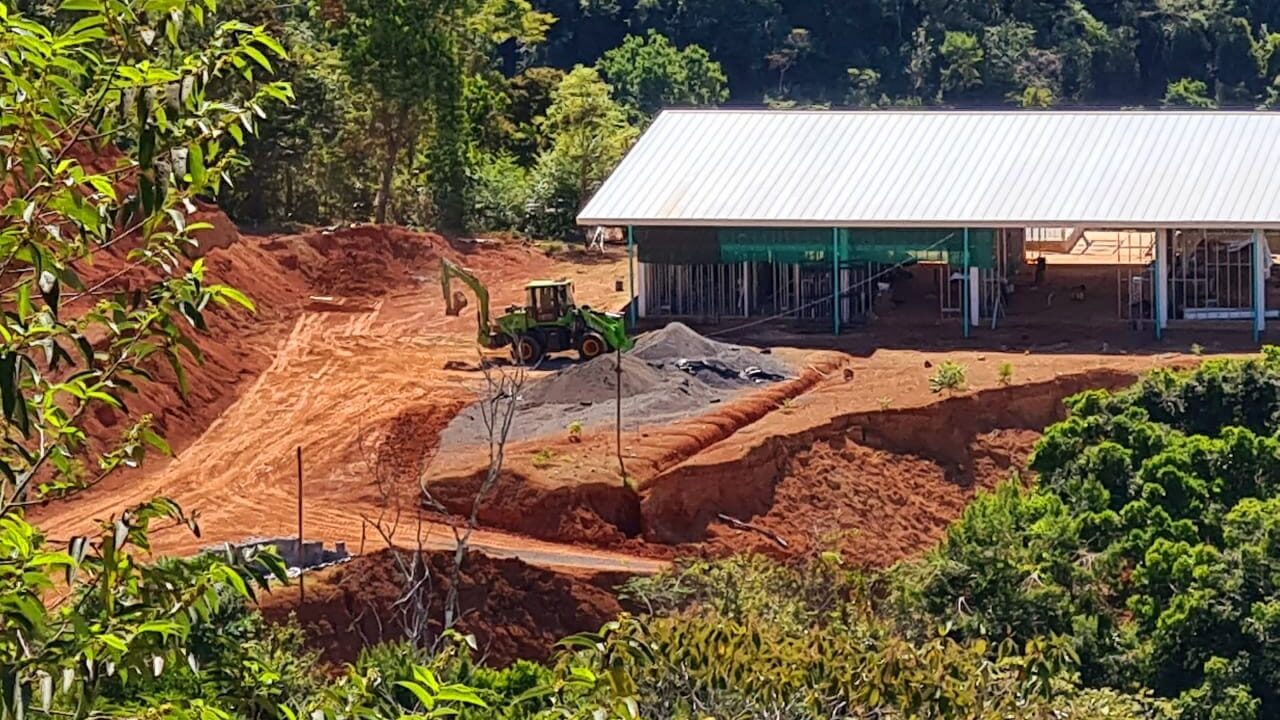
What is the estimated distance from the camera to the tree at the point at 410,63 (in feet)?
178

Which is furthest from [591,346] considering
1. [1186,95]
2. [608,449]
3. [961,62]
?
[961,62]

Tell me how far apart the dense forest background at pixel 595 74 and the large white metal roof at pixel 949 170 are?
913cm

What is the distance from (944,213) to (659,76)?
125 feet

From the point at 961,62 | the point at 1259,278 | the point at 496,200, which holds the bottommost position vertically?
the point at 1259,278

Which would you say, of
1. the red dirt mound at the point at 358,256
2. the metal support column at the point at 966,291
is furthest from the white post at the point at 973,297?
the red dirt mound at the point at 358,256

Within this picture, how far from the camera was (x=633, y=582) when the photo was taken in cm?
2862

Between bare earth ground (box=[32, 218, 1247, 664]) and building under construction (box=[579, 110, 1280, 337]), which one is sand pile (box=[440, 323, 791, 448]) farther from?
building under construction (box=[579, 110, 1280, 337])

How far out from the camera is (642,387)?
3812cm

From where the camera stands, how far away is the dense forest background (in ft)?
182

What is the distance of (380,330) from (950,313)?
11.8 m

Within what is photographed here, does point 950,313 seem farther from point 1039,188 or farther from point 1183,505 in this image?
point 1183,505

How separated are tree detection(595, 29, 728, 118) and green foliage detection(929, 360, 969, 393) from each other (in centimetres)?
4034

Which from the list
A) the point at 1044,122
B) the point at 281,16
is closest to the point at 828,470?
the point at 1044,122

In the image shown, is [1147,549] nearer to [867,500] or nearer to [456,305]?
[867,500]
